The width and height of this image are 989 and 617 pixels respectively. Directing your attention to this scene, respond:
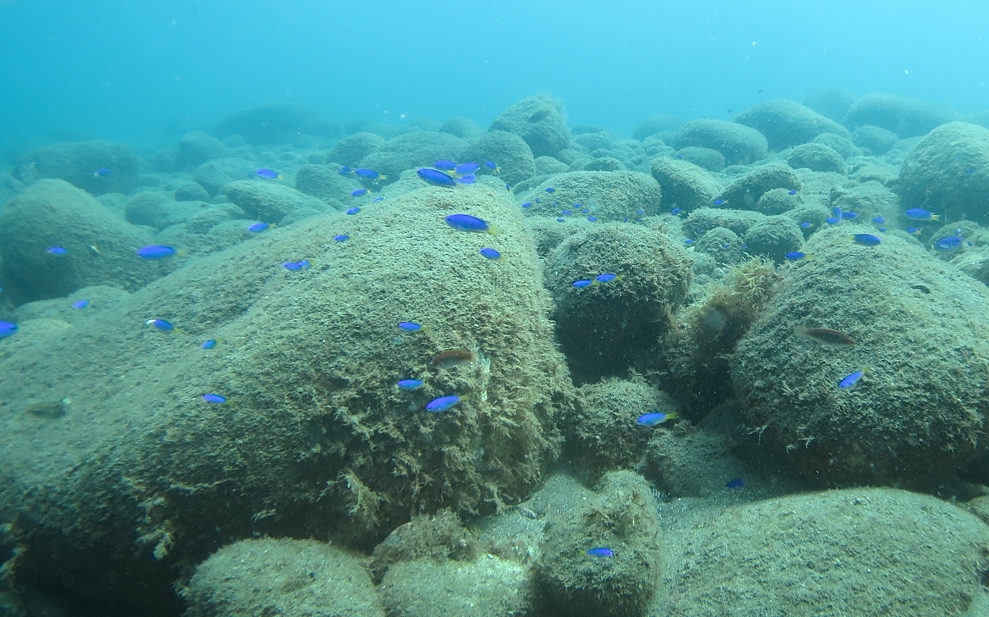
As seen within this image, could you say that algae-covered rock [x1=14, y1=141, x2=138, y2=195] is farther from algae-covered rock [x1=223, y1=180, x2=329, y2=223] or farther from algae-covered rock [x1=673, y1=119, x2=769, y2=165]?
algae-covered rock [x1=673, y1=119, x2=769, y2=165]

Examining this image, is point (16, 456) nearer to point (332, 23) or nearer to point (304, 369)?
point (304, 369)

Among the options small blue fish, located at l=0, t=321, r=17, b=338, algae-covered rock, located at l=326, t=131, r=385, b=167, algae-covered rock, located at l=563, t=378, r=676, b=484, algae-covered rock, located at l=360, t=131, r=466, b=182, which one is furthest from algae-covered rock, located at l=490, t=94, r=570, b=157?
small blue fish, located at l=0, t=321, r=17, b=338

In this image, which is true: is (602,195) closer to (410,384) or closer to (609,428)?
(609,428)

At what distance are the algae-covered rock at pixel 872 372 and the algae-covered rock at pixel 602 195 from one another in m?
5.99

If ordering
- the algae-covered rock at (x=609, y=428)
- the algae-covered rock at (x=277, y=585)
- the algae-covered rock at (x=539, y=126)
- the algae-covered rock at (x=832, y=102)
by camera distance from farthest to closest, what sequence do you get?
the algae-covered rock at (x=832, y=102) < the algae-covered rock at (x=539, y=126) < the algae-covered rock at (x=609, y=428) < the algae-covered rock at (x=277, y=585)

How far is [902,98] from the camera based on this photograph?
2277 centimetres

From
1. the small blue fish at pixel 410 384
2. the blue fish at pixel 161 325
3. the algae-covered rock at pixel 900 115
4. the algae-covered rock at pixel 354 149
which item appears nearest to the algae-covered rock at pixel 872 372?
the small blue fish at pixel 410 384

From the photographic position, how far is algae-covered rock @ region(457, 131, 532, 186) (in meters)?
15.3

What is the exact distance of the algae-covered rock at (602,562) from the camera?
2.51 meters

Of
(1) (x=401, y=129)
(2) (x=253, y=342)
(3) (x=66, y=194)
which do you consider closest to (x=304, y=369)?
(2) (x=253, y=342)

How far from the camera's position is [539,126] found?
18.3m

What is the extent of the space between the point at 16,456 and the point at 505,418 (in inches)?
146

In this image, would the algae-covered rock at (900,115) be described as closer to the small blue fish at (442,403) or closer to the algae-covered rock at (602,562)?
the algae-covered rock at (602,562)

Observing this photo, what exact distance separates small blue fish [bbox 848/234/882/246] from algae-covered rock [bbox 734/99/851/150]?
18.9 metres
